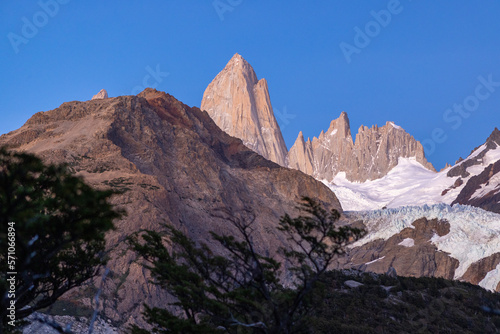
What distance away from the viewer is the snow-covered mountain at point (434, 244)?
11412cm

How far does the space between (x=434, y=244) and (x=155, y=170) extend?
69099 mm

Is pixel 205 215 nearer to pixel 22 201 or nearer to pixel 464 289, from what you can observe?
pixel 464 289

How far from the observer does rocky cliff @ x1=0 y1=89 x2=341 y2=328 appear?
77.6m

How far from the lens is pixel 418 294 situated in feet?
153

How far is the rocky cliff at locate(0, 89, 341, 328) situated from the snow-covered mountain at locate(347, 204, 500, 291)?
17271mm

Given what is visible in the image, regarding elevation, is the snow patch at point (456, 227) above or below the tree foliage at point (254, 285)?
above

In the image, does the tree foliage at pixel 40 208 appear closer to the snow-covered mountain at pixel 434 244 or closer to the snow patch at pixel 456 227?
the snow-covered mountain at pixel 434 244

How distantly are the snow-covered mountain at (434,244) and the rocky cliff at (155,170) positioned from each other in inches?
680

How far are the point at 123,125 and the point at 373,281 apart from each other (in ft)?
253

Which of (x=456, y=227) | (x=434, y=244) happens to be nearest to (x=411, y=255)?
(x=434, y=244)

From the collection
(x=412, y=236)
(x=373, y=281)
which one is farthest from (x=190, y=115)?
(x=373, y=281)

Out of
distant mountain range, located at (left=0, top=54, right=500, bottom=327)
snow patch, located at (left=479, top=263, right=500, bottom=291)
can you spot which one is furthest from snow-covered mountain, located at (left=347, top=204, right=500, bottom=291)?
distant mountain range, located at (left=0, top=54, right=500, bottom=327)

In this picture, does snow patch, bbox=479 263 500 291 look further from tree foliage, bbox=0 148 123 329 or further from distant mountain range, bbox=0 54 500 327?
tree foliage, bbox=0 148 123 329

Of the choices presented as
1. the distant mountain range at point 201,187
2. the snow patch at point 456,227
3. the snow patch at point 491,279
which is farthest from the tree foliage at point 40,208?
the snow patch at point 456,227
